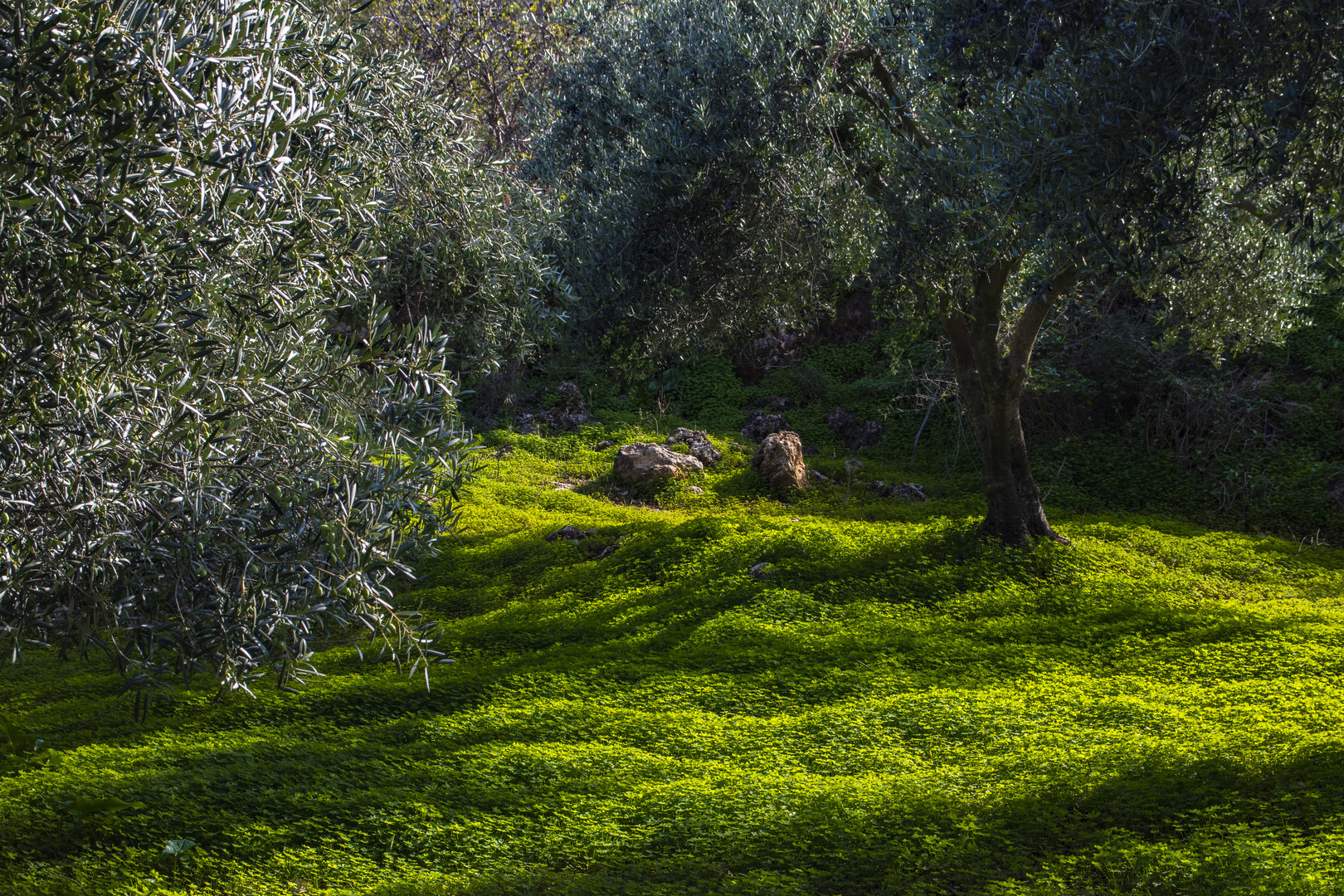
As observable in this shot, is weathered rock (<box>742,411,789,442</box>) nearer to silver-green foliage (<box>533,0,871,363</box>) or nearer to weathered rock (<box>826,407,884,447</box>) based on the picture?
weathered rock (<box>826,407,884,447</box>)

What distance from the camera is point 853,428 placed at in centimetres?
2164

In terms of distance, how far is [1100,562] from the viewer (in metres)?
12.6

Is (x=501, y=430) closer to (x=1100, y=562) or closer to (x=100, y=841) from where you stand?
(x=1100, y=562)

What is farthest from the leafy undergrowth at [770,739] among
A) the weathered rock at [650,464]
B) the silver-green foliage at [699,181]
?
the weathered rock at [650,464]

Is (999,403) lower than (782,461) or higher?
higher

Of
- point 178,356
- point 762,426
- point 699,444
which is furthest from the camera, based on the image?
point 762,426

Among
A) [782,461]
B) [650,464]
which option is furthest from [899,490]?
[650,464]

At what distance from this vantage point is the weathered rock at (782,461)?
1738 cm

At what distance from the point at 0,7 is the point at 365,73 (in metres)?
2.73

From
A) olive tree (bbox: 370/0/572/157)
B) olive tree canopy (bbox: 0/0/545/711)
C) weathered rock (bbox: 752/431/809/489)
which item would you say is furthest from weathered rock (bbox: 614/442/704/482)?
olive tree canopy (bbox: 0/0/545/711)

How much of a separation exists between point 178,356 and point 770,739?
543 centimetres

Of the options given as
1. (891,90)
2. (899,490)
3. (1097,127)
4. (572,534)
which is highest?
(891,90)

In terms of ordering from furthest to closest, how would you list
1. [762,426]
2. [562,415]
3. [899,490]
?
[562,415], [762,426], [899,490]

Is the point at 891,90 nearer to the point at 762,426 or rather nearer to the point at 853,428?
the point at 853,428
